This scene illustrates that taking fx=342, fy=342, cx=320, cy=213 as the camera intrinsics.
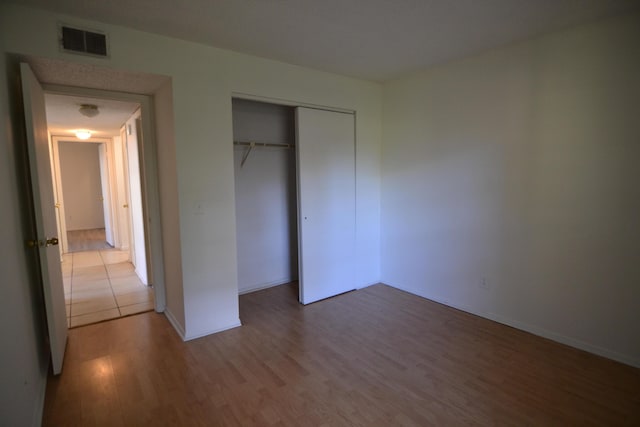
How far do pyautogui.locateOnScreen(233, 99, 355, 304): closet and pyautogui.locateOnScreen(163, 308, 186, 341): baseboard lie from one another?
873mm

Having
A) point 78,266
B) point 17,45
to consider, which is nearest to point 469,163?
point 17,45

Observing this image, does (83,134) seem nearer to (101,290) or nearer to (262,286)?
(101,290)

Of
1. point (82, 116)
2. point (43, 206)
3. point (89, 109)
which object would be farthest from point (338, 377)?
point (82, 116)

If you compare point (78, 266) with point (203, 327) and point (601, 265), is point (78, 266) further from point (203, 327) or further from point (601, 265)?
point (601, 265)

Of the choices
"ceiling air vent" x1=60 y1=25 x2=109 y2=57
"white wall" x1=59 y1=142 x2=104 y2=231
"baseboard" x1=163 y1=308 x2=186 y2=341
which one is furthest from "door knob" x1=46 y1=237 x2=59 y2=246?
"white wall" x1=59 y1=142 x2=104 y2=231

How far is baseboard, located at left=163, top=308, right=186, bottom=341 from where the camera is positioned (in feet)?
9.77

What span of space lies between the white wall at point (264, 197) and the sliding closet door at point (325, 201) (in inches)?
28.3

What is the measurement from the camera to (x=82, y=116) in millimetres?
4270

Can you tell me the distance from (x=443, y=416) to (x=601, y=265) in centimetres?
170

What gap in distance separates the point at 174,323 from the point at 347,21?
2.93 m

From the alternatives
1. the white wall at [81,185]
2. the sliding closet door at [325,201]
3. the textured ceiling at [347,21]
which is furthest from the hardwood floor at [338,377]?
the white wall at [81,185]

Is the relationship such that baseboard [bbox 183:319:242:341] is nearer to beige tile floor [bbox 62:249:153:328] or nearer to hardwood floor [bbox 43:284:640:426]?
hardwood floor [bbox 43:284:640:426]

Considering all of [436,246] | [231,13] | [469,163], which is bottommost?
[436,246]

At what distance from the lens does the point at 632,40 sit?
7.61ft
